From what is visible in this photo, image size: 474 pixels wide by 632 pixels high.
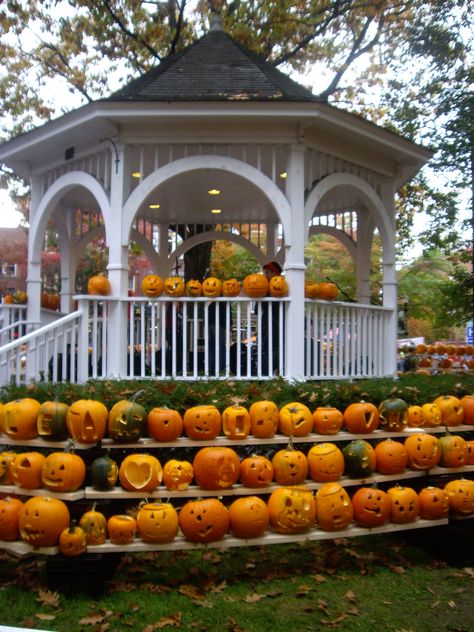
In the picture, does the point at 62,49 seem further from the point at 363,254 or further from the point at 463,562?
the point at 463,562

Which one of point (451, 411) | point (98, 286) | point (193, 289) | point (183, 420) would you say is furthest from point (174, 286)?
point (451, 411)

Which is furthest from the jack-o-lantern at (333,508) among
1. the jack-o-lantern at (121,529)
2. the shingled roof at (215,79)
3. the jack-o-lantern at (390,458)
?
the shingled roof at (215,79)

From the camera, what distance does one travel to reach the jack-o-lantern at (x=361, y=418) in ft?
16.0

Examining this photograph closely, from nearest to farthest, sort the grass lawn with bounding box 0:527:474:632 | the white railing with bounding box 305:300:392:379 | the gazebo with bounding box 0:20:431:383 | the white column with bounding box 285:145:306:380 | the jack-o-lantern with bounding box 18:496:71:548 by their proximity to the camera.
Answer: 1. the grass lawn with bounding box 0:527:474:632
2. the jack-o-lantern with bounding box 18:496:71:548
3. the gazebo with bounding box 0:20:431:383
4. the white column with bounding box 285:145:306:380
5. the white railing with bounding box 305:300:392:379

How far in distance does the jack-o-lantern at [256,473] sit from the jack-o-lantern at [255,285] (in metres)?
3.01

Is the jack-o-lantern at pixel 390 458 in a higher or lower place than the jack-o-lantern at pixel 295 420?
lower

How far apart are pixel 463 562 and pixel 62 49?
15.9 metres

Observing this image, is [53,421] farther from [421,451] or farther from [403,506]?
[421,451]

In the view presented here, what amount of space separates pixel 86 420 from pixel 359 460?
2.15 m

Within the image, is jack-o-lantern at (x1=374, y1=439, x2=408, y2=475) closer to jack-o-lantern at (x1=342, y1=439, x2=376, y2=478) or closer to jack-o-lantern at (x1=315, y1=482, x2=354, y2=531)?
jack-o-lantern at (x1=342, y1=439, x2=376, y2=478)

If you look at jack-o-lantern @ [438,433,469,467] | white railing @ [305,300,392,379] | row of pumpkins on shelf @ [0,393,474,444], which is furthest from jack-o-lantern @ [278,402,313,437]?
white railing @ [305,300,392,379]

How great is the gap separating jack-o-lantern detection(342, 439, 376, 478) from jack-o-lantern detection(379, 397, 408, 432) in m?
0.33

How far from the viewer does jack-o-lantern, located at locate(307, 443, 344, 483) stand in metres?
4.59

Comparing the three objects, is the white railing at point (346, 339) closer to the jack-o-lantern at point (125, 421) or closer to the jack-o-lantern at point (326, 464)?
the jack-o-lantern at point (326, 464)
